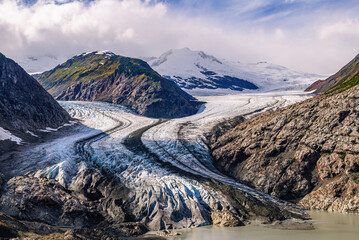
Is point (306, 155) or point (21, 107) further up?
point (21, 107)

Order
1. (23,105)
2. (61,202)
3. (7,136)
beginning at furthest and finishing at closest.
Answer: (23,105)
(7,136)
(61,202)

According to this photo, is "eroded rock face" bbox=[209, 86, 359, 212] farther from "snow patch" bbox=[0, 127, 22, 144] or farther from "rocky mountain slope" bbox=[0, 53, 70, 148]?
"rocky mountain slope" bbox=[0, 53, 70, 148]

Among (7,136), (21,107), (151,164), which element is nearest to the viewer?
(151,164)

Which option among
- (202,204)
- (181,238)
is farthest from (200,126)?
(181,238)

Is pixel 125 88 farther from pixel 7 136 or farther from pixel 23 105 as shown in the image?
pixel 7 136

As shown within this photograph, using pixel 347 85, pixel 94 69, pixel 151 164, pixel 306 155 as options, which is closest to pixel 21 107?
pixel 151 164

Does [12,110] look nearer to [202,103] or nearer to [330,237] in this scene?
[330,237]

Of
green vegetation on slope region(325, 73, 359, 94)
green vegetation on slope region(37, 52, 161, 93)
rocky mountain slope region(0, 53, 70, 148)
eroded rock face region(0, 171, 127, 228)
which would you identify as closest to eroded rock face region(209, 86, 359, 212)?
green vegetation on slope region(325, 73, 359, 94)

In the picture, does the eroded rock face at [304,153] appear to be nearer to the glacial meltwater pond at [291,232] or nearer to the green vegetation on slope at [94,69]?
the glacial meltwater pond at [291,232]
